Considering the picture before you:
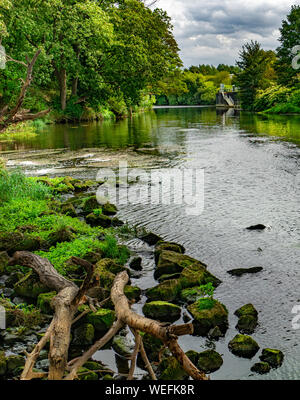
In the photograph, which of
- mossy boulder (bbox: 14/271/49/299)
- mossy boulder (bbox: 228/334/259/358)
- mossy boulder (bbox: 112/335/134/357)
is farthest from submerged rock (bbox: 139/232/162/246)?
mossy boulder (bbox: 228/334/259/358)

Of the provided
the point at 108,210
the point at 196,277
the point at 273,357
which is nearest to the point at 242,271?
the point at 196,277

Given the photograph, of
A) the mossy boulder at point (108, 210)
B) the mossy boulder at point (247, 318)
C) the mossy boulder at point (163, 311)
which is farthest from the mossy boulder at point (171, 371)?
the mossy boulder at point (108, 210)

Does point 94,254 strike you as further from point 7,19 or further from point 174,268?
point 7,19

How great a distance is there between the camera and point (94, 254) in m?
8.98

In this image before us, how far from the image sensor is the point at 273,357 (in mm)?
5742

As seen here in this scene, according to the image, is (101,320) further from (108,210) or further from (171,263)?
(108,210)

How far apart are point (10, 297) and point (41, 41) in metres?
24.9

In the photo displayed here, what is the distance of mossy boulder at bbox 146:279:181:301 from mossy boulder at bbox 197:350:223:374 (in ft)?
6.23

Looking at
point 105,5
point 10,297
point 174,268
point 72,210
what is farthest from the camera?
point 105,5

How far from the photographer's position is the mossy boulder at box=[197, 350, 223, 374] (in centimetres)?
562

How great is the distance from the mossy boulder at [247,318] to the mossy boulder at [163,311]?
1045 mm

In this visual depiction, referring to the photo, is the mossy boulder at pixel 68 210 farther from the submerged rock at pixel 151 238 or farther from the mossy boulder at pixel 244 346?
the mossy boulder at pixel 244 346

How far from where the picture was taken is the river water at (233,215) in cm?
662
